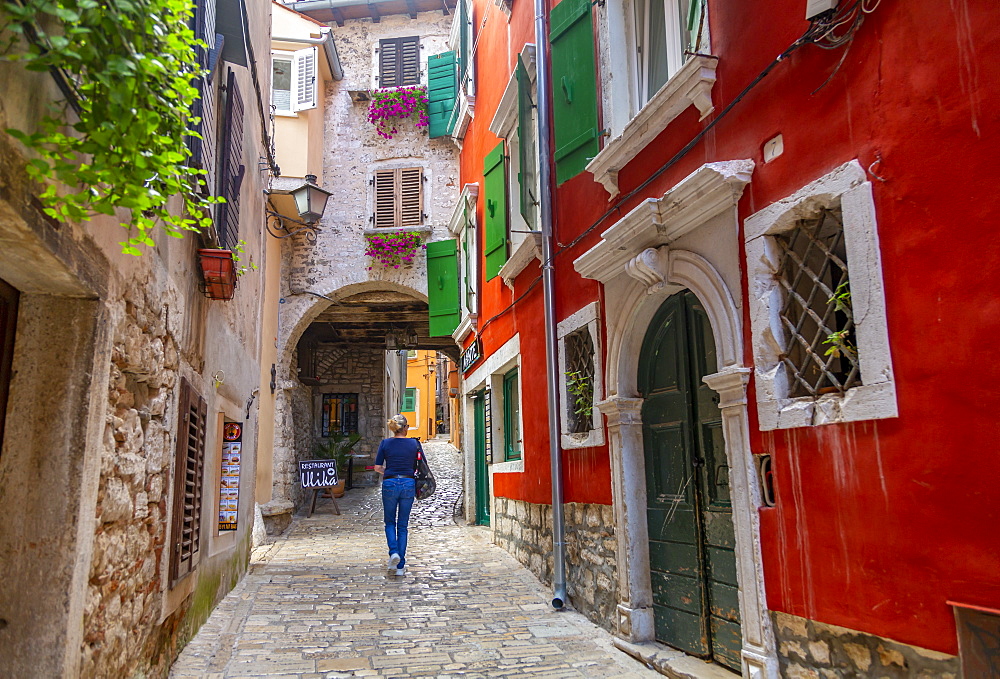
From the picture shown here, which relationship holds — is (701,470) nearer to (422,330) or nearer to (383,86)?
(383,86)

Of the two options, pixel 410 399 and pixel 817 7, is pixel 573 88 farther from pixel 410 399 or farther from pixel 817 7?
pixel 410 399

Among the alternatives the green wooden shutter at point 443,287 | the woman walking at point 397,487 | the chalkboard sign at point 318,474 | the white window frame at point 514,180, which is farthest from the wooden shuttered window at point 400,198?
the woman walking at point 397,487

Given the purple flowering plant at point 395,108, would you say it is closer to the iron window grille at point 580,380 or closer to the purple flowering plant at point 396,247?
the purple flowering plant at point 396,247

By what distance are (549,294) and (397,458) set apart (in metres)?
2.47

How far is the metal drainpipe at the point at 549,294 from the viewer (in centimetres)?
626

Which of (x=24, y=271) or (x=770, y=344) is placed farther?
(x=770, y=344)

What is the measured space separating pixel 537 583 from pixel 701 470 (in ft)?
10.1

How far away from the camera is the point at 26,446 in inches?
101

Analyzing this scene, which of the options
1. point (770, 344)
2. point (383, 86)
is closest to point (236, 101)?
point (770, 344)

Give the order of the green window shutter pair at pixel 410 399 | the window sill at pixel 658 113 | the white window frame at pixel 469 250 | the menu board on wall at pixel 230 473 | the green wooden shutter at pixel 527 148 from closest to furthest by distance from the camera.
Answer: the window sill at pixel 658 113 < the menu board on wall at pixel 230 473 < the green wooden shutter at pixel 527 148 < the white window frame at pixel 469 250 < the green window shutter pair at pixel 410 399

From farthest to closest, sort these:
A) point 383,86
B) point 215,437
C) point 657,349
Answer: point 383,86 → point 215,437 → point 657,349

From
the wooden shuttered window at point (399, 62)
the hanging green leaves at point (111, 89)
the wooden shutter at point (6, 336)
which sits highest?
the wooden shuttered window at point (399, 62)

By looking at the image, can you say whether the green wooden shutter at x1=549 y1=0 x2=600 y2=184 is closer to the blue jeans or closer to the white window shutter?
the blue jeans

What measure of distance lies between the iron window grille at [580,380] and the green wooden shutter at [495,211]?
98.9 inches
